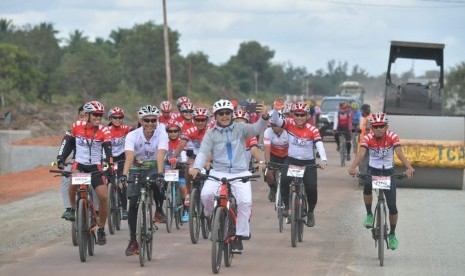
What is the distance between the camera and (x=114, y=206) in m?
15.2

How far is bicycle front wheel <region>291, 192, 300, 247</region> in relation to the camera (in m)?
13.4

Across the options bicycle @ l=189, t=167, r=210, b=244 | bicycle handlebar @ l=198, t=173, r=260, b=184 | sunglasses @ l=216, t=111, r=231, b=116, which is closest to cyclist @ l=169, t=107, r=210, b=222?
bicycle @ l=189, t=167, r=210, b=244

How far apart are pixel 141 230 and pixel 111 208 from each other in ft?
12.0

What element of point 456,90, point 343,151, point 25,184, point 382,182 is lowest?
point 456,90

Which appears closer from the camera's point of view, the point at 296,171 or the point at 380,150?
the point at 380,150

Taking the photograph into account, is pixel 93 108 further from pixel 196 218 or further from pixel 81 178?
pixel 196 218

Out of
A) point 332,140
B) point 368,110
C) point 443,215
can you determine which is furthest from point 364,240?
point 332,140

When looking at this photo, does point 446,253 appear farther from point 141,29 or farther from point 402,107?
point 141,29

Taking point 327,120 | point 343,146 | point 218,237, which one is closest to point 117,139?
point 218,237

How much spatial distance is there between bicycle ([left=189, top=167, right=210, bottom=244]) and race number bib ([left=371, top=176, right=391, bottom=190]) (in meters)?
2.50

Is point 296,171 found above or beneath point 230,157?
beneath

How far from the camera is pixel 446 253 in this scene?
42.7 ft

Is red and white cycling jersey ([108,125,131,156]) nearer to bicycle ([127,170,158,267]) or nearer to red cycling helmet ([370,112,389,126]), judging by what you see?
bicycle ([127,170,158,267])

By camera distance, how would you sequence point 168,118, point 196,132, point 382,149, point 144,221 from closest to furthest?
point 144,221
point 382,149
point 196,132
point 168,118
